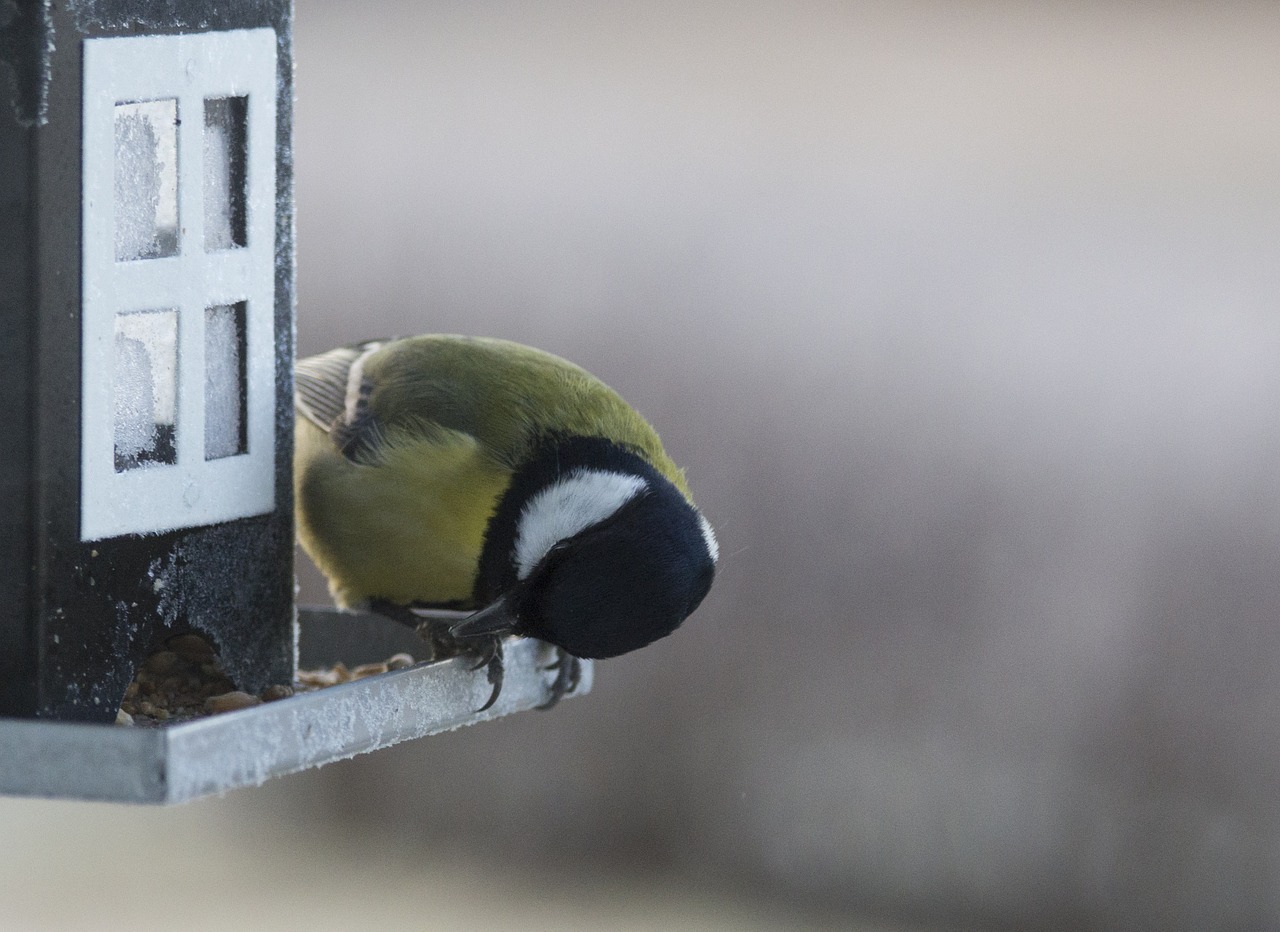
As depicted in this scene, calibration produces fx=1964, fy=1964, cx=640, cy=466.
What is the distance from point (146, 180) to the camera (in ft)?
10.8

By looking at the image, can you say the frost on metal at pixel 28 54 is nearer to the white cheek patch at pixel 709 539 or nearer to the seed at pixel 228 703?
the seed at pixel 228 703

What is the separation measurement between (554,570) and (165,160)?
0.97m

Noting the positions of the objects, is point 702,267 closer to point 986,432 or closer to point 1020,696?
point 986,432

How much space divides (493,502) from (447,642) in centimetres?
31

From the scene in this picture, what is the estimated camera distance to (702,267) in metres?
8.22

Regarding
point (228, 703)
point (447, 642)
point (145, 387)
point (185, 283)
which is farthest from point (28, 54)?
point (447, 642)

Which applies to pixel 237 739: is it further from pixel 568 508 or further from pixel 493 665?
pixel 568 508

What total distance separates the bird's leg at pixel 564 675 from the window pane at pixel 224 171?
107 centimetres

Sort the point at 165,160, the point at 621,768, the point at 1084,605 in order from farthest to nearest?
the point at 621,768 → the point at 1084,605 → the point at 165,160

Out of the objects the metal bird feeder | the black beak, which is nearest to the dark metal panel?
the metal bird feeder

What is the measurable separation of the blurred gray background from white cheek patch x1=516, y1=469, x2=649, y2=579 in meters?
3.87

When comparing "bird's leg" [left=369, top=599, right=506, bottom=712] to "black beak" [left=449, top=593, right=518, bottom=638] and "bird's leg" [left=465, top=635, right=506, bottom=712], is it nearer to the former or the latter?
"bird's leg" [left=465, top=635, right=506, bottom=712]

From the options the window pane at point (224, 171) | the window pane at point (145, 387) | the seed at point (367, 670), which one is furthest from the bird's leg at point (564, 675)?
the window pane at point (224, 171)

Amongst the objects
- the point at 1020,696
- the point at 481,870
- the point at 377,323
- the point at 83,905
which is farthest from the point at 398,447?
the point at 83,905
